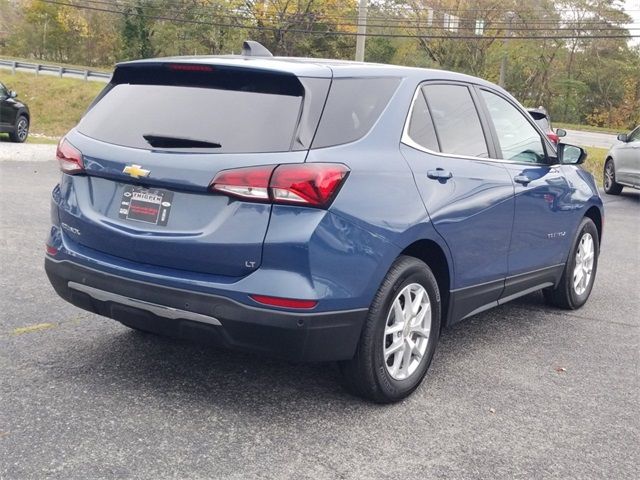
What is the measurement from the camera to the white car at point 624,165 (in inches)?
572

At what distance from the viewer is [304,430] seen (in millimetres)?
3578

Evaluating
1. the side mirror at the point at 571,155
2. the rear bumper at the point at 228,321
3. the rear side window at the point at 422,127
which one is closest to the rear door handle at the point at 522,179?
the side mirror at the point at 571,155

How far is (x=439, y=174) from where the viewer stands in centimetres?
418

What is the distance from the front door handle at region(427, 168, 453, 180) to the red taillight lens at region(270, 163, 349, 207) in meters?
0.85

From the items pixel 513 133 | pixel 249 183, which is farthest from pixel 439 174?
pixel 513 133

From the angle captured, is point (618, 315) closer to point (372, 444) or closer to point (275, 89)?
point (372, 444)

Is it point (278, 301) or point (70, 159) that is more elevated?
point (70, 159)

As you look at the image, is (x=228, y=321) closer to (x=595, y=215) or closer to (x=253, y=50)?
(x=253, y=50)

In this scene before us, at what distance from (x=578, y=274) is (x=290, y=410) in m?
3.36

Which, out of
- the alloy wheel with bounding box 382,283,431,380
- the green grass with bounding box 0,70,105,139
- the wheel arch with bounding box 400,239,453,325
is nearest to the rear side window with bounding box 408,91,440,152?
the wheel arch with bounding box 400,239,453,325

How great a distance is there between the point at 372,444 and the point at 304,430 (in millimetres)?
325

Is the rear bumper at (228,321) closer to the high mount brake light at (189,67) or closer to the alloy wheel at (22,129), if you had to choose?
the high mount brake light at (189,67)

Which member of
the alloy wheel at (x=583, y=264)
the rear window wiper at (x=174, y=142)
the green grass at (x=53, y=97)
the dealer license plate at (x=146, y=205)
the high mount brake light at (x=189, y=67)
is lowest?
the green grass at (x=53, y=97)

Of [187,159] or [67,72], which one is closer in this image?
[187,159]
